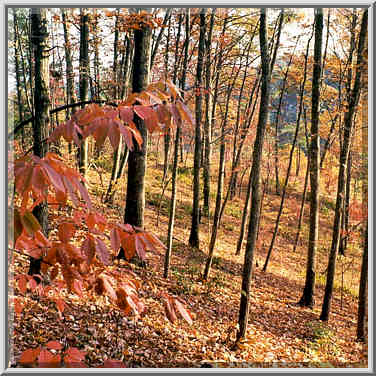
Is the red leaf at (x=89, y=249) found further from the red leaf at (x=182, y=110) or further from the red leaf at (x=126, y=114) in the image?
the red leaf at (x=182, y=110)

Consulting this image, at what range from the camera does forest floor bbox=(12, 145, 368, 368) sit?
292cm

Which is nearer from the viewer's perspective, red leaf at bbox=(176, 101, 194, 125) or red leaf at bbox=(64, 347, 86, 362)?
red leaf at bbox=(176, 101, 194, 125)

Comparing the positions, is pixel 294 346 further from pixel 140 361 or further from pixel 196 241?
pixel 196 241

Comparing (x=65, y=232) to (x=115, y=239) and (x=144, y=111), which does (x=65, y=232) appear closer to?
(x=115, y=239)

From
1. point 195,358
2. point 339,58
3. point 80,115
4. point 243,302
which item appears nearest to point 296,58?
point 339,58

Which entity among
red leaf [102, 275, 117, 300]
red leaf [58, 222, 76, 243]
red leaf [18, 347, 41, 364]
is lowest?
red leaf [18, 347, 41, 364]

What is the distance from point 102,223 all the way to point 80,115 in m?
0.42

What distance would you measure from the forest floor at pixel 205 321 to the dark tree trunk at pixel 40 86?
706mm

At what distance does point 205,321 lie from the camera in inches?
175

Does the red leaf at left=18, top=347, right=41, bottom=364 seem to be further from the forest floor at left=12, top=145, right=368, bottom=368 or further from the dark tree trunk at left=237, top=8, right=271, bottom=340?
the dark tree trunk at left=237, top=8, right=271, bottom=340

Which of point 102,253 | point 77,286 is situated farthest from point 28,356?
point 102,253

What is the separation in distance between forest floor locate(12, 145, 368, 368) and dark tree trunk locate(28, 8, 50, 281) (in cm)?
71

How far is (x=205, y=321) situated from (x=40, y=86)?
135 inches

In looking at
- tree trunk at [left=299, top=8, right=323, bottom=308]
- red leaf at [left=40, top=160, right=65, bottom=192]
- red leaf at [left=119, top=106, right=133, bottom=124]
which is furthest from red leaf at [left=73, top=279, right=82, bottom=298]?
tree trunk at [left=299, top=8, right=323, bottom=308]
